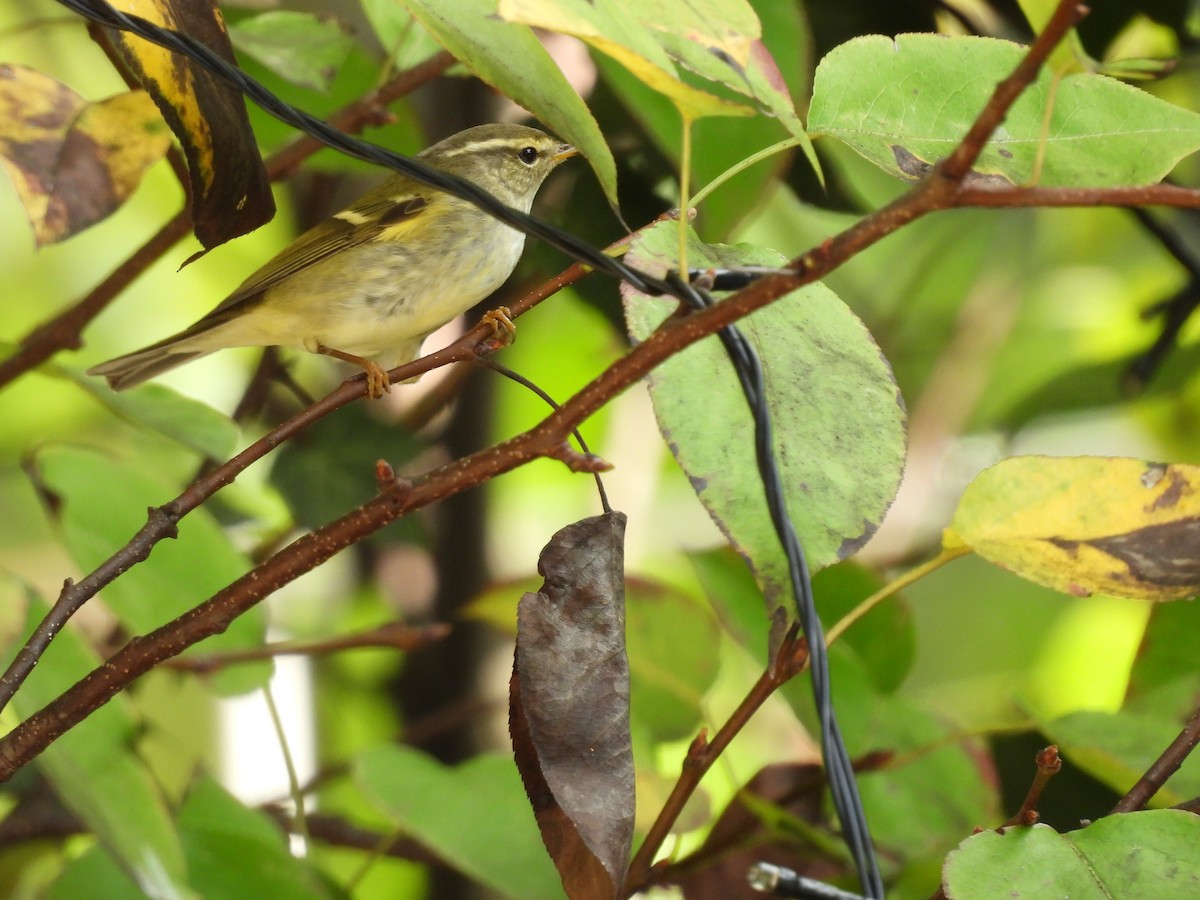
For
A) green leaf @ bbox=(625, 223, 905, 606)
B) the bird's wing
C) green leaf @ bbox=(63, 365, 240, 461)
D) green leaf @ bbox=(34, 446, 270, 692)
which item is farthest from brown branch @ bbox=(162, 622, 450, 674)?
the bird's wing

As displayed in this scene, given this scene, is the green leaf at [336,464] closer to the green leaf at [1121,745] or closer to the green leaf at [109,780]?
the green leaf at [109,780]

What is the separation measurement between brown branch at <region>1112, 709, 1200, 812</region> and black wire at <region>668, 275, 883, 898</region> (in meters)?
0.25

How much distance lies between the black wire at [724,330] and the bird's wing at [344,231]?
2.93 feet

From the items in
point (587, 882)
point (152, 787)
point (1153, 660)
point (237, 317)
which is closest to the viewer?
point (587, 882)

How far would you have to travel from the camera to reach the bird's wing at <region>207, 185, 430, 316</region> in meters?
1.48

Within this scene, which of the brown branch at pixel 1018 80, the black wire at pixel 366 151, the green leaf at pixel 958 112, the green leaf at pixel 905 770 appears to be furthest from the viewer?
the green leaf at pixel 905 770

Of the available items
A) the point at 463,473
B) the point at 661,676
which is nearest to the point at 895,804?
the point at 661,676

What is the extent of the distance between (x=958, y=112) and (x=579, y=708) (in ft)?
1.28

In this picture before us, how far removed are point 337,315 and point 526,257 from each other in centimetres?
25

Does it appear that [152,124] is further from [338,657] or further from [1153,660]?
[338,657]

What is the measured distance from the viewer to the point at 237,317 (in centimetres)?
146

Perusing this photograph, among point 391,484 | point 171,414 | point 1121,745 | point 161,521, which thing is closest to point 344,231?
point 171,414

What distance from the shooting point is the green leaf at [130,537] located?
1045mm

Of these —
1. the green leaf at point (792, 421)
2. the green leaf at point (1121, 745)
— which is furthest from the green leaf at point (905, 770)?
the green leaf at point (792, 421)
